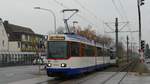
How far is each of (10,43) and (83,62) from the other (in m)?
81.8

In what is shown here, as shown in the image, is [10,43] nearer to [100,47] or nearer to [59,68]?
[100,47]

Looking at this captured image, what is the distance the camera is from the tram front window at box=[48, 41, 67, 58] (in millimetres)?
27280

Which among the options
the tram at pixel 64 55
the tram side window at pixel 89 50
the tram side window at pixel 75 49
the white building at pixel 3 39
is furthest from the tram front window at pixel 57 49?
the white building at pixel 3 39

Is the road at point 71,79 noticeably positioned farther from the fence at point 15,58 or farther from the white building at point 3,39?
the white building at point 3,39

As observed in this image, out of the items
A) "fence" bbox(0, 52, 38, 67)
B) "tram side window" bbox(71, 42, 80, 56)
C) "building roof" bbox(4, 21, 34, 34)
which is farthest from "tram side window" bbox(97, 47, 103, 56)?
"building roof" bbox(4, 21, 34, 34)

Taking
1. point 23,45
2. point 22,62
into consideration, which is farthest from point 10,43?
point 22,62

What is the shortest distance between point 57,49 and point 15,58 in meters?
54.6

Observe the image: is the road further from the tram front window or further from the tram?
the tram front window

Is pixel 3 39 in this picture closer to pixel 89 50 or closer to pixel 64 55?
pixel 89 50

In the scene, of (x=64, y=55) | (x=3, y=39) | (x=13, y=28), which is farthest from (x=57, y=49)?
(x=13, y=28)

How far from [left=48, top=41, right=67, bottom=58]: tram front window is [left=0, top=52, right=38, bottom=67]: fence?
147ft

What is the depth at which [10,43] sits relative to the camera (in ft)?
362

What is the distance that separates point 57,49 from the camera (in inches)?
1081

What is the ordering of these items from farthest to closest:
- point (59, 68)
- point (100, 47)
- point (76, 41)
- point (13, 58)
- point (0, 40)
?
point (0, 40), point (13, 58), point (100, 47), point (76, 41), point (59, 68)
